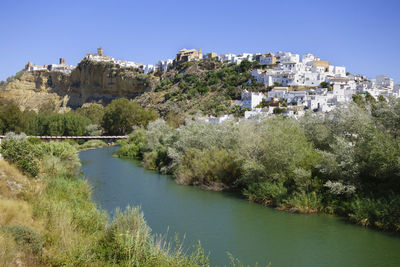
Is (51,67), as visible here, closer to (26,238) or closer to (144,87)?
(144,87)

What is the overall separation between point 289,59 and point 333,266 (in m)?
A: 74.0

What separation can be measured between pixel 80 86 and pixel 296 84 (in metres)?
59.3

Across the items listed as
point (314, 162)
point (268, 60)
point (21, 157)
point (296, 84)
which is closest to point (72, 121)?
point (21, 157)

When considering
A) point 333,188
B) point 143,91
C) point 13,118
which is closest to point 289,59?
point 143,91

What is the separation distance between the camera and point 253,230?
1302cm

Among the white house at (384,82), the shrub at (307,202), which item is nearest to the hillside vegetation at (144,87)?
the white house at (384,82)

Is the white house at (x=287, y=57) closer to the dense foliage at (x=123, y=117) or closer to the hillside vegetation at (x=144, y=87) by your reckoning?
the hillside vegetation at (x=144, y=87)

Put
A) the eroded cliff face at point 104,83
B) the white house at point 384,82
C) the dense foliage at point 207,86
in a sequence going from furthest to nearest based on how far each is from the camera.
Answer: the eroded cliff face at point 104,83 → the white house at point 384,82 → the dense foliage at point 207,86

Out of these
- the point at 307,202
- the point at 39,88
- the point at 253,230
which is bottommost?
the point at 253,230

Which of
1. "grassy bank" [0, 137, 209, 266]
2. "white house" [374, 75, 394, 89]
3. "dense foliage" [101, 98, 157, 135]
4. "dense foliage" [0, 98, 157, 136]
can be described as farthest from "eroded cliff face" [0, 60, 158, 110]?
"grassy bank" [0, 137, 209, 266]

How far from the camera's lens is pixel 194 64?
3314 inches

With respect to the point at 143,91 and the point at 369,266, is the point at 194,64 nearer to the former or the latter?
the point at 143,91

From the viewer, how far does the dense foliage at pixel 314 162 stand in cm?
1270

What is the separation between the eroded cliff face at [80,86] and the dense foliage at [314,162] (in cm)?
6641
